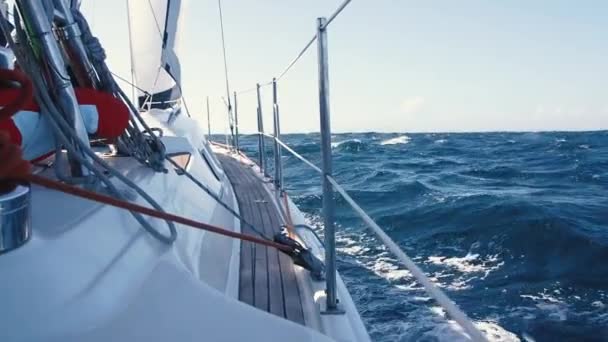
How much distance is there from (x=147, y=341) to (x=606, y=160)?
53.0 ft

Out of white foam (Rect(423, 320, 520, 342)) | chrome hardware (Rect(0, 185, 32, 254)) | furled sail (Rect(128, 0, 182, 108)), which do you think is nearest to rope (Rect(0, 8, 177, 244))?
chrome hardware (Rect(0, 185, 32, 254))

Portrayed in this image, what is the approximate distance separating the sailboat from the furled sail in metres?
2.72

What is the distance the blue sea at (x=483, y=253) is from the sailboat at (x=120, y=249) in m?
1.45

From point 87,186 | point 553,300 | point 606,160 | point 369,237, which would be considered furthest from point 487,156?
point 87,186

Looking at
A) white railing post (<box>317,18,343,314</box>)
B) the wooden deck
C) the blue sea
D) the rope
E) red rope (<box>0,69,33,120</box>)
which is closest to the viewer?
red rope (<box>0,69,33,120</box>)

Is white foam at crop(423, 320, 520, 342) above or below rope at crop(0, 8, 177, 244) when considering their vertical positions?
below

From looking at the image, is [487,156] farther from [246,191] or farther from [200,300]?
[200,300]

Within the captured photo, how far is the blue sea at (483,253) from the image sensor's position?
3.66 metres

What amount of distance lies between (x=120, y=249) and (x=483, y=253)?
4.85 meters

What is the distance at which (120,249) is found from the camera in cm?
127

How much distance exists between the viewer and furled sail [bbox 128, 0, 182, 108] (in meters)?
5.36

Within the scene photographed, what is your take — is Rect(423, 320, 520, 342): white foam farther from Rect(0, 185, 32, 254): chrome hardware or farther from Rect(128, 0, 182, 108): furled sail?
Rect(128, 0, 182, 108): furled sail

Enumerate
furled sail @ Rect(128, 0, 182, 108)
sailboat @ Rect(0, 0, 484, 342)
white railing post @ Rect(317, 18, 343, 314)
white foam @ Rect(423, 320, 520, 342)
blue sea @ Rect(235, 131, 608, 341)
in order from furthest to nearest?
furled sail @ Rect(128, 0, 182, 108) → blue sea @ Rect(235, 131, 608, 341) → white foam @ Rect(423, 320, 520, 342) → white railing post @ Rect(317, 18, 343, 314) → sailboat @ Rect(0, 0, 484, 342)

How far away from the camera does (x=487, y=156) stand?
639 inches
